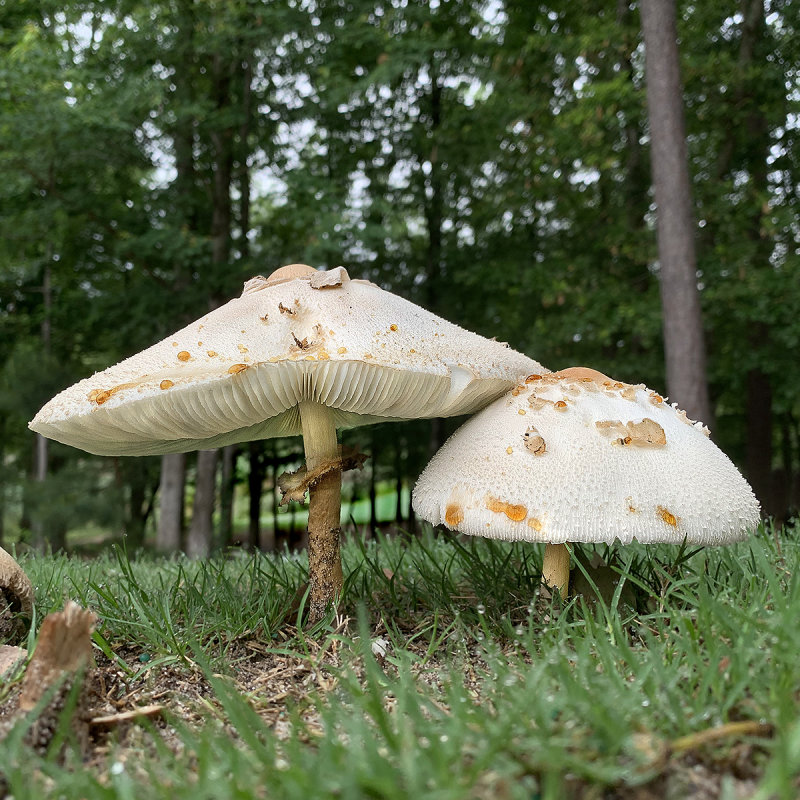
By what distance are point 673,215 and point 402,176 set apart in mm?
6584

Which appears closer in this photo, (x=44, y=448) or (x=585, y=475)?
(x=585, y=475)

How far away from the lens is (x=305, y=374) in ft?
7.07

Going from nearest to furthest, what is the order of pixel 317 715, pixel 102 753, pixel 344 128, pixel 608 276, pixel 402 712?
pixel 402 712, pixel 102 753, pixel 317 715, pixel 608 276, pixel 344 128

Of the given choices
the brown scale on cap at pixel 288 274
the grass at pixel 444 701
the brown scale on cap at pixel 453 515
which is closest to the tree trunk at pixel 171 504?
the grass at pixel 444 701

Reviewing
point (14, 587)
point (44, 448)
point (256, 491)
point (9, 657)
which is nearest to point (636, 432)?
point (9, 657)

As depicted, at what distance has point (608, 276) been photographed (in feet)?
32.1

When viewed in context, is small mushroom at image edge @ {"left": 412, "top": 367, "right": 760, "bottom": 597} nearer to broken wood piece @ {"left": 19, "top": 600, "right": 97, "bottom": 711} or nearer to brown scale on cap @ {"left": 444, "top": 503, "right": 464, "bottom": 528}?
brown scale on cap @ {"left": 444, "top": 503, "right": 464, "bottom": 528}

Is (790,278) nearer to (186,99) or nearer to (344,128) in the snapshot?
(344,128)

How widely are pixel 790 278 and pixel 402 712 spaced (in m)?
8.48

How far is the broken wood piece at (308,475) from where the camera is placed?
8.35 feet

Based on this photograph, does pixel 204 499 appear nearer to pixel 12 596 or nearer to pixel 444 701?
pixel 12 596

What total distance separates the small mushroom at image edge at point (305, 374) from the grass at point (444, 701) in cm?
41

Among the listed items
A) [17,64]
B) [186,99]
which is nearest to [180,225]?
[186,99]

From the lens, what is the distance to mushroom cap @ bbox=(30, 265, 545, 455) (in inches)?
79.9
